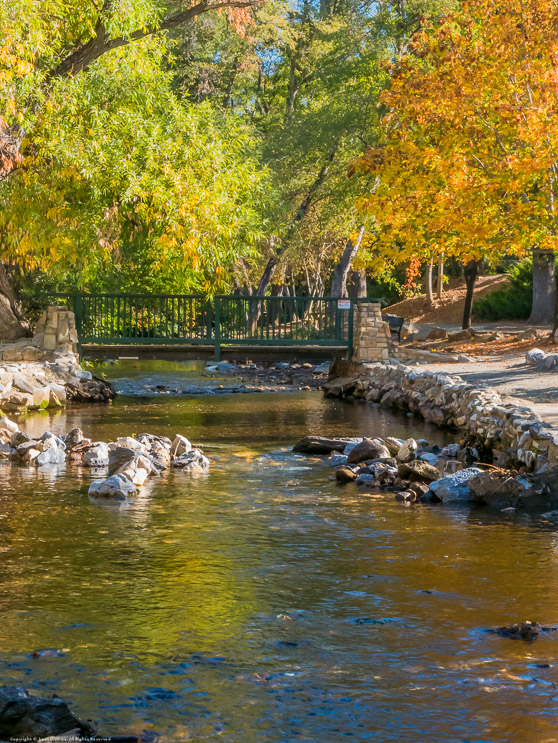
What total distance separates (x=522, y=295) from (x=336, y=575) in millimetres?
32519

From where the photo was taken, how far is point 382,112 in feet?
99.2

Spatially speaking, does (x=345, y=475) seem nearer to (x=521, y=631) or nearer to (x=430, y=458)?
(x=430, y=458)

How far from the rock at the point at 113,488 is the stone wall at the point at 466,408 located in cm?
416

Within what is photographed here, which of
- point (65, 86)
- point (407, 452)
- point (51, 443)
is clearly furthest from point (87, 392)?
point (407, 452)

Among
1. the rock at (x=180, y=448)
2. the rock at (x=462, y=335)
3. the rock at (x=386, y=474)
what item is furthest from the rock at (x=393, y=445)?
the rock at (x=462, y=335)

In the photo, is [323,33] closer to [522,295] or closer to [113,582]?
[522,295]

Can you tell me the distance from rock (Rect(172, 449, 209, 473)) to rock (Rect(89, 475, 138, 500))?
1.42 m

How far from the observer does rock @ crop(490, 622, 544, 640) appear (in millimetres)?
5695

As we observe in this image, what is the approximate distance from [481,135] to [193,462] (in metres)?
11.5

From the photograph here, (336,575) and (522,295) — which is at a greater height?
(522,295)

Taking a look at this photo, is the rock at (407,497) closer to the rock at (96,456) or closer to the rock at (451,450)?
the rock at (451,450)

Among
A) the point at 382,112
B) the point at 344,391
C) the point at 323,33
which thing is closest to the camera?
the point at 344,391

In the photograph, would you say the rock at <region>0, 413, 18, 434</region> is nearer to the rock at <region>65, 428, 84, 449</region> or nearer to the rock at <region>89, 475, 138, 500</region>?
the rock at <region>65, 428, 84, 449</region>

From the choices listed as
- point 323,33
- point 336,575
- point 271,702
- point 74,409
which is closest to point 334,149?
point 323,33
